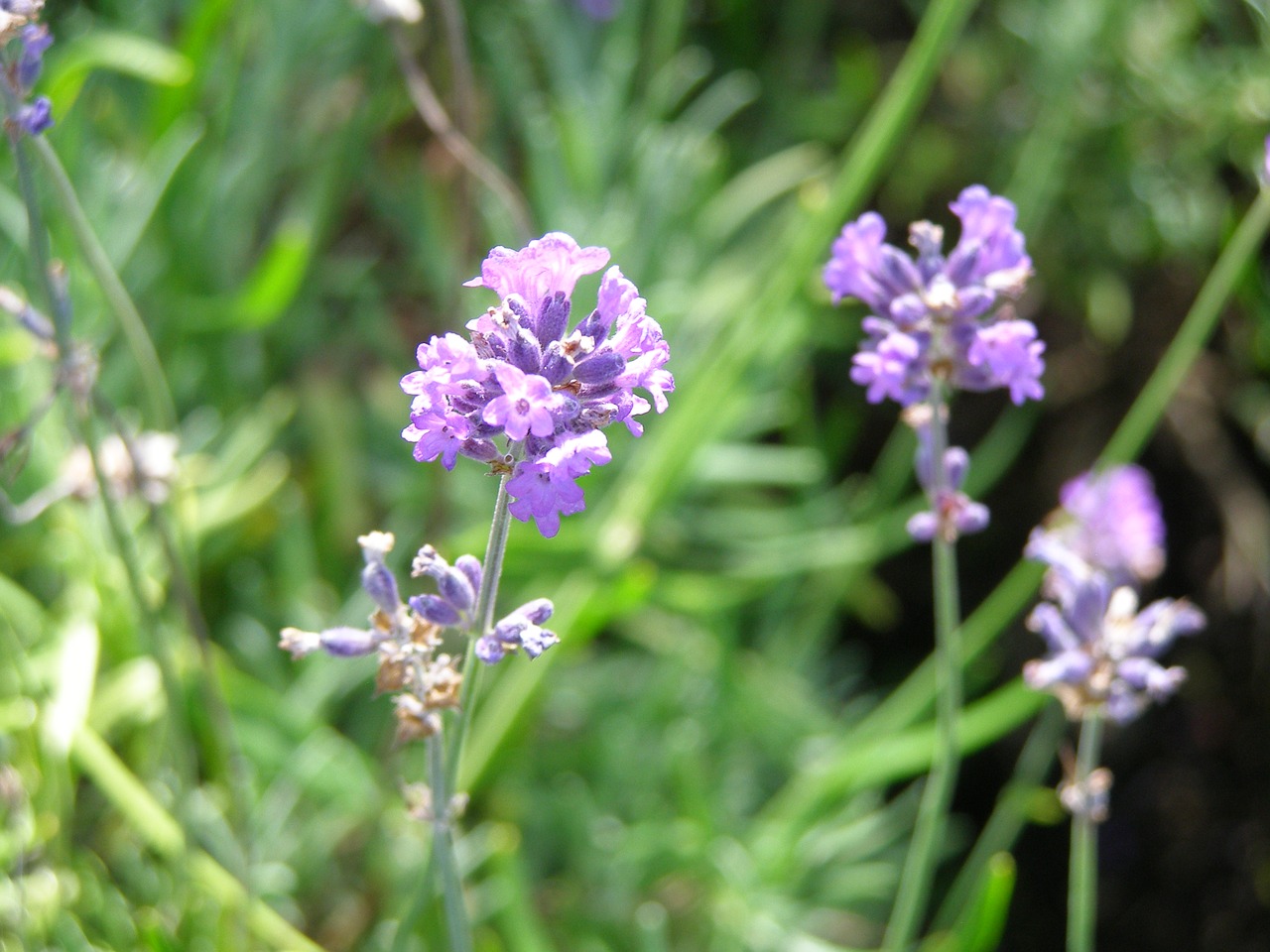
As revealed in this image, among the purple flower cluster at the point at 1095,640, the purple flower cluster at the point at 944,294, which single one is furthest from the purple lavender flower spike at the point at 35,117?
the purple flower cluster at the point at 1095,640

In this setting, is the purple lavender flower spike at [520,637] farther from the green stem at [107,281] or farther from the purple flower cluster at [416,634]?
the green stem at [107,281]

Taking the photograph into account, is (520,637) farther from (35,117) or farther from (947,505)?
(35,117)

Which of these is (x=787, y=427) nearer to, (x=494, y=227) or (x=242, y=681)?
(x=494, y=227)

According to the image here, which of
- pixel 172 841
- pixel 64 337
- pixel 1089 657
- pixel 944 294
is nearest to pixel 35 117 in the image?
pixel 64 337

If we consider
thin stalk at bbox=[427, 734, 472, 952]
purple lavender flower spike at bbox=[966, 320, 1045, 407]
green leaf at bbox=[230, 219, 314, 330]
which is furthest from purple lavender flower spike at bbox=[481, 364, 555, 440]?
green leaf at bbox=[230, 219, 314, 330]

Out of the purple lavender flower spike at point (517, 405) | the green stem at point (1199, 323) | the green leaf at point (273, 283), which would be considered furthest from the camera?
the green leaf at point (273, 283)

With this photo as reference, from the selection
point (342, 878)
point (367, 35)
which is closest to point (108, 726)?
point (342, 878)

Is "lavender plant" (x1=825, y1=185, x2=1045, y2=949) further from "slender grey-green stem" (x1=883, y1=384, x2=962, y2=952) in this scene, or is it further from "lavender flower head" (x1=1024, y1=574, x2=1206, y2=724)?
"lavender flower head" (x1=1024, y1=574, x2=1206, y2=724)

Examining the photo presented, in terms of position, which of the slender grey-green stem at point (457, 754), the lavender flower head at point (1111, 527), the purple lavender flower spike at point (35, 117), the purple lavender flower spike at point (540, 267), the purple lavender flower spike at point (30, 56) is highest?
the purple lavender flower spike at point (30, 56)
